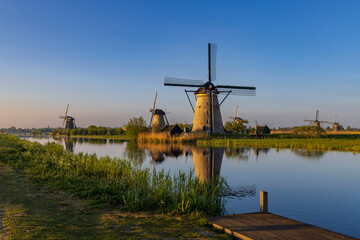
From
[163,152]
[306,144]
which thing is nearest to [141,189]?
[163,152]

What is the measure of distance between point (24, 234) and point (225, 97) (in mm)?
31540

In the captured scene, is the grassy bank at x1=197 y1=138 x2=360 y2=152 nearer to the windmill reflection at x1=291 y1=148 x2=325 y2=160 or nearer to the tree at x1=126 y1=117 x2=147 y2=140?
the windmill reflection at x1=291 y1=148 x2=325 y2=160

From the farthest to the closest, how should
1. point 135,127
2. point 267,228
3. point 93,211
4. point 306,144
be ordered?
point 135,127 < point 306,144 < point 93,211 < point 267,228

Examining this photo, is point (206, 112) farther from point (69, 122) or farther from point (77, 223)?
point (69, 122)

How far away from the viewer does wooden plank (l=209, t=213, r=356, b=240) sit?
468 cm

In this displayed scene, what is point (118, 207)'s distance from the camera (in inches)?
253

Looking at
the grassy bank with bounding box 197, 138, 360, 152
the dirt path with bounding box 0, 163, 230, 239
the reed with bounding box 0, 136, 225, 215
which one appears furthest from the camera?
the grassy bank with bounding box 197, 138, 360, 152

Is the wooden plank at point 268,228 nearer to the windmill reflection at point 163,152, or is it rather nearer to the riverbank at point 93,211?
the riverbank at point 93,211

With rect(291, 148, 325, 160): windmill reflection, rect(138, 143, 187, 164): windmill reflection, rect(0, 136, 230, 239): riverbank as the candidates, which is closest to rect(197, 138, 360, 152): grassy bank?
rect(291, 148, 325, 160): windmill reflection

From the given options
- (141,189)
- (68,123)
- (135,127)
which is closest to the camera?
(141,189)

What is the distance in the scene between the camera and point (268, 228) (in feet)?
16.6

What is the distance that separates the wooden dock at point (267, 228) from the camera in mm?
4684

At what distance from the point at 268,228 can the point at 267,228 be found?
2 cm

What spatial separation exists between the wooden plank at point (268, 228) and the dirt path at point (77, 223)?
1.23ft
